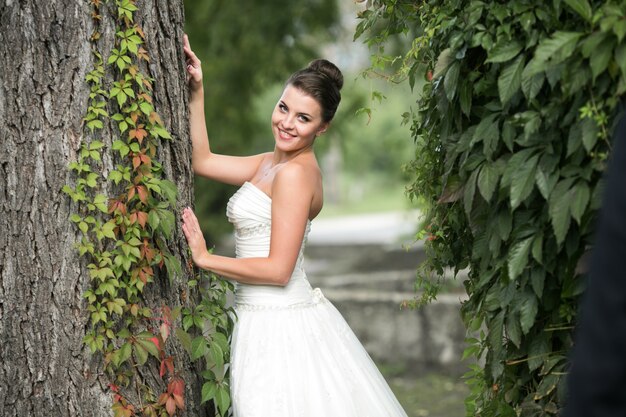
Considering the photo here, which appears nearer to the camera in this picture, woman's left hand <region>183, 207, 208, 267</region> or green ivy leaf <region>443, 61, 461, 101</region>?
green ivy leaf <region>443, 61, 461, 101</region>

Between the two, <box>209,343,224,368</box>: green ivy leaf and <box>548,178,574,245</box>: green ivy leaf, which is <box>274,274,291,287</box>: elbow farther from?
<box>548,178,574,245</box>: green ivy leaf

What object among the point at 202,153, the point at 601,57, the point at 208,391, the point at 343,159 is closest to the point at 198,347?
the point at 208,391

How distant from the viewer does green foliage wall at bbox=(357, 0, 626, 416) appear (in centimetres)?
262

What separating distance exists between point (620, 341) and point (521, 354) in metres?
1.77

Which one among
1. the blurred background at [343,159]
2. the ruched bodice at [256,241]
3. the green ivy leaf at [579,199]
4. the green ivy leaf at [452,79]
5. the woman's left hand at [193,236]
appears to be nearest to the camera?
the green ivy leaf at [579,199]

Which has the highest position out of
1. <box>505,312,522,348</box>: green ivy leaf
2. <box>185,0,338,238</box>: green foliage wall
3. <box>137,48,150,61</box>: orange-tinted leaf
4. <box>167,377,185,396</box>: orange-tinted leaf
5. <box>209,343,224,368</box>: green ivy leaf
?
<box>185,0,338,238</box>: green foliage wall

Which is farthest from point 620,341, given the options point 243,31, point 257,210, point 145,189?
point 243,31

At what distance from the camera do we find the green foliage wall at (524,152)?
262 cm

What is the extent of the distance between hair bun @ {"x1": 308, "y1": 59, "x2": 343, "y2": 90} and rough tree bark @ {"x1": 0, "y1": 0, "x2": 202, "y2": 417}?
3.25 ft

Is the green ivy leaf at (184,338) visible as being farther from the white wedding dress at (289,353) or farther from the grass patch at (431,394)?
the grass patch at (431,394)

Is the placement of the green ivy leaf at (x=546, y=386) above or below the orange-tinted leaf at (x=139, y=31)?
below

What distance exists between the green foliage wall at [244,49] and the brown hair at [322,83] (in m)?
7.09

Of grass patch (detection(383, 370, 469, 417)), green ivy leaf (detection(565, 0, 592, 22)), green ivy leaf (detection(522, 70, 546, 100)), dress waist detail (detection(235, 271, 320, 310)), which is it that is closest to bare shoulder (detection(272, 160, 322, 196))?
dress waist detail (detection(235, 271, 320, 310))

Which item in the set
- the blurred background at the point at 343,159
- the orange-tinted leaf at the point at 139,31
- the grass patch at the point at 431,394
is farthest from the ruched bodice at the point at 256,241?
the grass patch at the point at 431,394
